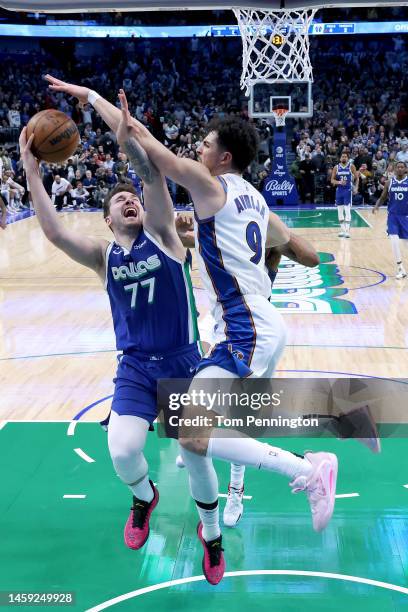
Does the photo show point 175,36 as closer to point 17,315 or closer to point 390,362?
point 17,315

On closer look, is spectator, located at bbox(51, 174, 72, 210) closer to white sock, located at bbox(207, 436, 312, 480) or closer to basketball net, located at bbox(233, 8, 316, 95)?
basketball net, located at bbox(233, 8, 316, 95)

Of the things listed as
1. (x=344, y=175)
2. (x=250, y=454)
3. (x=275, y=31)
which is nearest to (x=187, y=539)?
(x=250, y=454)

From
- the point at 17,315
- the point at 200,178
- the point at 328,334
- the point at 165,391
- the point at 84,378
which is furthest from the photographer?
the point at 17,315

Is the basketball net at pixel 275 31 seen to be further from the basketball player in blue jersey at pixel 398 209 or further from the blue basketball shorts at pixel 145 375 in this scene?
the blue basketball shorts at pixel 145 375

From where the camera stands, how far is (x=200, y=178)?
3559 millimetres

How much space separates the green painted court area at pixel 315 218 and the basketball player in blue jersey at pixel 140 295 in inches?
585

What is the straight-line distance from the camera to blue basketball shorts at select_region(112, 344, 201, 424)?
4191 mm

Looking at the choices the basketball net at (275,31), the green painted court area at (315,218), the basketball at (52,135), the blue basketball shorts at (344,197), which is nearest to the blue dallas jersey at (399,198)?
the basketball net at (275,31)

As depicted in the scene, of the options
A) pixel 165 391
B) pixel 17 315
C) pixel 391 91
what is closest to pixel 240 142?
pixel 165 391

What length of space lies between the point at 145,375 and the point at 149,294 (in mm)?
437

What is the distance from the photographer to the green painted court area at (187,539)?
4.08 meters

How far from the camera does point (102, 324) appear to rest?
398 inches

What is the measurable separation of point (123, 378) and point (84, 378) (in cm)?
369

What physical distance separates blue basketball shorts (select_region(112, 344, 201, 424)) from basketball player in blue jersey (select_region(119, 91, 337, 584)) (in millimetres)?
457
